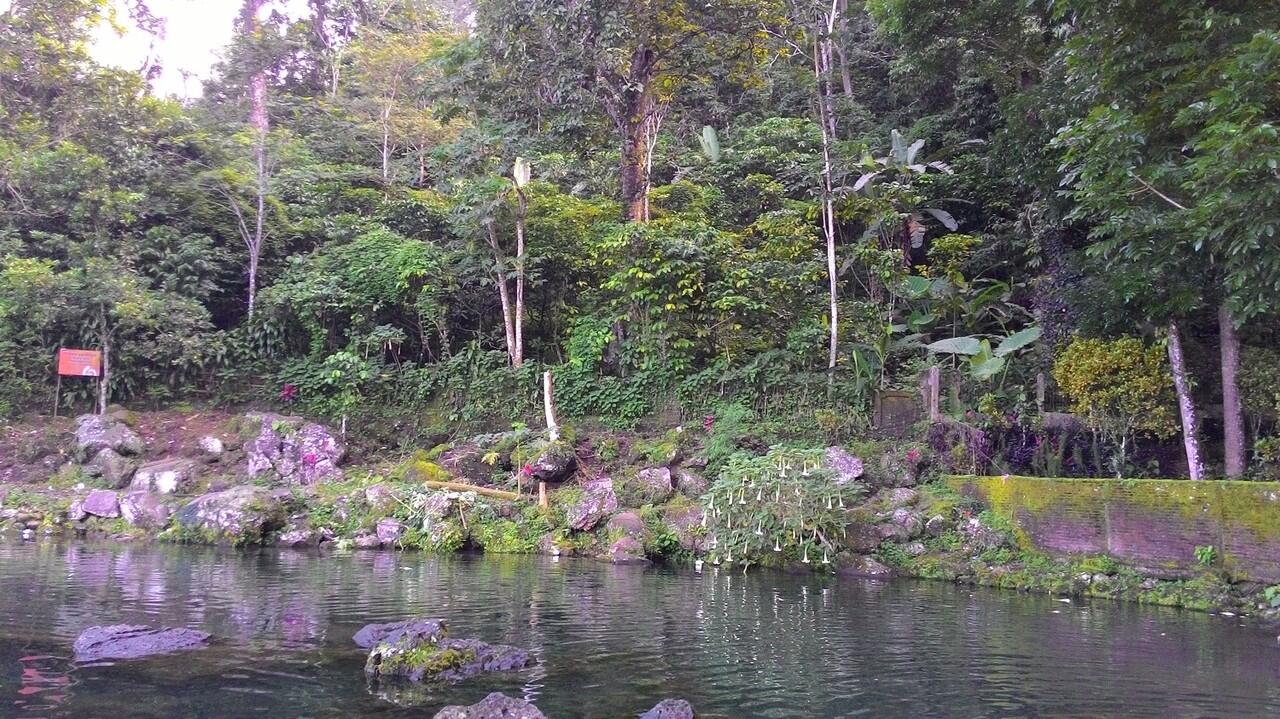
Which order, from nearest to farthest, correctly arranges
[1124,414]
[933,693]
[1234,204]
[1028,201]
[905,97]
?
1. [933,693]
2. [1234,204]
3. [1124,414]
4. [1028,201]
5. [905,97]

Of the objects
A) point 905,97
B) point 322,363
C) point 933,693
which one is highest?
point 905,97

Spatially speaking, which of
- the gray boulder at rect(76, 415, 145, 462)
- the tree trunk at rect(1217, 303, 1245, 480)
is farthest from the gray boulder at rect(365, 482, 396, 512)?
the tree trunk at rect(1217, 303, 1245, 480)

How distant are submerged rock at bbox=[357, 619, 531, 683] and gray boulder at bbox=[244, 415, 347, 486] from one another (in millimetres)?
11394

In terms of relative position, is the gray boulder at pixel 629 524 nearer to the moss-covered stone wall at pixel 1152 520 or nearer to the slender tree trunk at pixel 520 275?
the moss-covered stone wall at pixel 1152 520

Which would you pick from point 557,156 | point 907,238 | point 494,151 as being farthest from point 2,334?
point 907,238

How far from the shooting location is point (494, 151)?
20.4m

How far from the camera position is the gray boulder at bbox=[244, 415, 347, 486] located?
17.4 metres

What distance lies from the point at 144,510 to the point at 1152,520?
16192mm

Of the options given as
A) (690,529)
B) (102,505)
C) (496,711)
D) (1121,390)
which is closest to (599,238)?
(690,529)

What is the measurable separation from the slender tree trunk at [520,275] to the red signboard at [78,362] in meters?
9.07

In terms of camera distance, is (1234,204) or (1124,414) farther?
(1124,414)

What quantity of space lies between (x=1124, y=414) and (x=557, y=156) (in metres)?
11.9

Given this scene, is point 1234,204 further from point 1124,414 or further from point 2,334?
point 2,334

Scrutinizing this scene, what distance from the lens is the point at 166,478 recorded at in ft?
55.2
